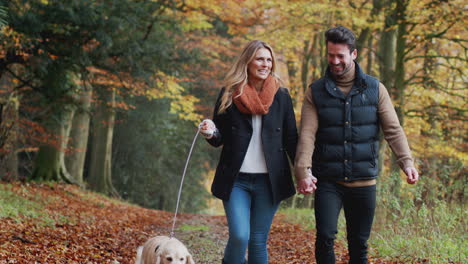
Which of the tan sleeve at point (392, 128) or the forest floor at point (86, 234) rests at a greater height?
the tan sleeve at point (392, 128)

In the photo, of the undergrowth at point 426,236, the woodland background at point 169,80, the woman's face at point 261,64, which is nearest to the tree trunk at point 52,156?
the woodland background at point 169,80

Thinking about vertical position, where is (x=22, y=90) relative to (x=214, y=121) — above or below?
above

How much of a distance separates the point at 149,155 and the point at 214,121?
20.8m

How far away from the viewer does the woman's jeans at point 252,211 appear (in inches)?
182

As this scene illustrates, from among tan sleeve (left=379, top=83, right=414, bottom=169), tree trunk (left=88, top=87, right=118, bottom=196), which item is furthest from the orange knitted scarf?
tree trunk (left=88, top=87, right=118, bottom=196)

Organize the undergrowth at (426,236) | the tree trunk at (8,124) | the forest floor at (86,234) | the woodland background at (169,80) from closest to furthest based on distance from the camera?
1. the undergrowth at (426,236)
2. the forest floor at (86,234)
3. the woodland background at (169,80)
4. the tree trunk at (8,124)

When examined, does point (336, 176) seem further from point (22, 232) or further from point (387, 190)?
point (22, 232)

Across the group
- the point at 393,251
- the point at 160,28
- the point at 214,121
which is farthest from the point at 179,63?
the point at 214,121

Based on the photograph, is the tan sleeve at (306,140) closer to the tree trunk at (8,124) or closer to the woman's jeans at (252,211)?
the woman's jeans at (252,211)

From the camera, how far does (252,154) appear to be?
4773 millimetres

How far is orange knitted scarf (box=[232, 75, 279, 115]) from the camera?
471 cm

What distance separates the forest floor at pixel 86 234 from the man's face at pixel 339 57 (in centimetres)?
340

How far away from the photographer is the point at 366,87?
4.79m

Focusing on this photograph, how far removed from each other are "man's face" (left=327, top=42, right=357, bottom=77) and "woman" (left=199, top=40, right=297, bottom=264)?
1.72ft
